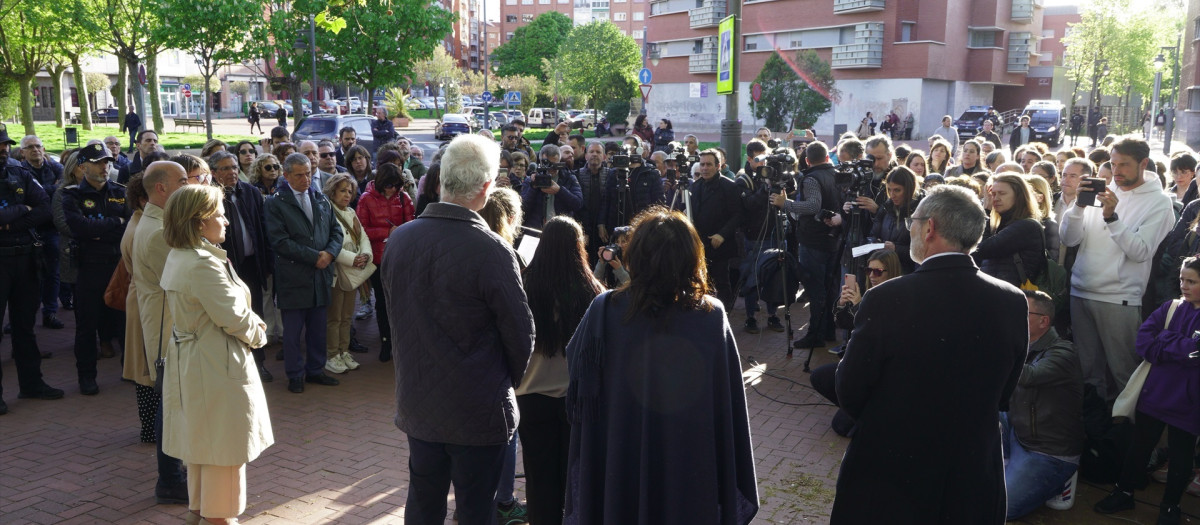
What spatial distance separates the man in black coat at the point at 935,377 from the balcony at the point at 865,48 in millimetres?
45140

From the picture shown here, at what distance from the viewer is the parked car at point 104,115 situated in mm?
50269

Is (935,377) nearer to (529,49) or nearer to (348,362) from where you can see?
(348,362)

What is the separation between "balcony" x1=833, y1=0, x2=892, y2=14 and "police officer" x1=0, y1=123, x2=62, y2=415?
1716 inches

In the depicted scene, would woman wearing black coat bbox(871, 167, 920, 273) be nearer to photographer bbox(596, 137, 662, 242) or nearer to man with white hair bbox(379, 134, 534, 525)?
photographer bbox(596, 137, 662, 242)

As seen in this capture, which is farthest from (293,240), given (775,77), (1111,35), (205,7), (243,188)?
(1111,35)

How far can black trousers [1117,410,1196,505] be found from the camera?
445 centimetres

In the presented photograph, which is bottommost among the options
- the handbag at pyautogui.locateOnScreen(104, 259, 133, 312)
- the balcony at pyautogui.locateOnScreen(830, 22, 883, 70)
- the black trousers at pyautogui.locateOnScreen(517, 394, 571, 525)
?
the black trousers at pyautogui.locateOnScreen(517, 394, 571, 525)

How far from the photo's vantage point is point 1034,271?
562 centimetres

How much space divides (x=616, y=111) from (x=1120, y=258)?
150 ft

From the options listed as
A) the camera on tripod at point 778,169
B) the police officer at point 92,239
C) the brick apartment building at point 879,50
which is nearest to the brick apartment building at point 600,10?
the brick apartment building at point 879,50

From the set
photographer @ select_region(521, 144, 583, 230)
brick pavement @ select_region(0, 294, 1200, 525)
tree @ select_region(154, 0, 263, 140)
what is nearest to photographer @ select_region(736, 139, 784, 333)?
brick pavement @ select_region(0, 294, 1200, 525)

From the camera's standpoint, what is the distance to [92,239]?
21.4 feet

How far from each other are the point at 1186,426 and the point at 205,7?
27.4m

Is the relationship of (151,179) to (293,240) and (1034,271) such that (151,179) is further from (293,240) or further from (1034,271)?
(1034,271)
